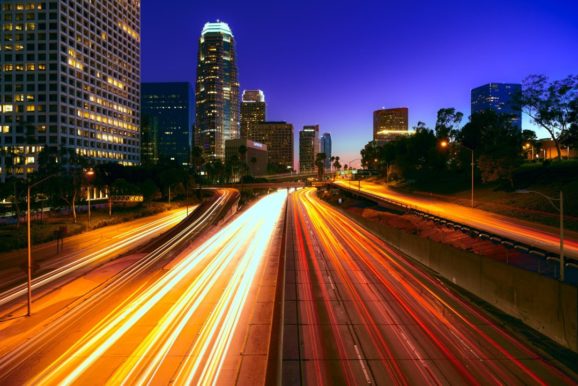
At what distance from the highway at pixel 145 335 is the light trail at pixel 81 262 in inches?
229

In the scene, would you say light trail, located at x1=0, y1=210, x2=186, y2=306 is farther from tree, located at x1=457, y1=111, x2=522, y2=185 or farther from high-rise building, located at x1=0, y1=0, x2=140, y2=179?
high-rise building, located at x1=0, y1=0, x2=140, y2=179

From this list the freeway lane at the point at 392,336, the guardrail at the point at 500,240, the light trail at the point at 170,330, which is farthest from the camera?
the guardrail at the point at 500,240

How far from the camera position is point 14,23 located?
112 metres

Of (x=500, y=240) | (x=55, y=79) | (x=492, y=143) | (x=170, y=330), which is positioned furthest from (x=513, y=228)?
(x=55, y=79)

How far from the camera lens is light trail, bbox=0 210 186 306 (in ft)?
83.4

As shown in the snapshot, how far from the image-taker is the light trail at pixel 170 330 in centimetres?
1370

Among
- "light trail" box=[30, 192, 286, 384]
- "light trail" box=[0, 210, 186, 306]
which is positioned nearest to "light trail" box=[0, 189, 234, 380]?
"light trail" box=[30, 192, 286, 384]

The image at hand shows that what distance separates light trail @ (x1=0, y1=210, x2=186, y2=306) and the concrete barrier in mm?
29301

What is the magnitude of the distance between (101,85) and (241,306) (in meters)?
136

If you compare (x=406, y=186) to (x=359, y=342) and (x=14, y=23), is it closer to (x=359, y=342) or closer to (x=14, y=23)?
(x=359, y=342)

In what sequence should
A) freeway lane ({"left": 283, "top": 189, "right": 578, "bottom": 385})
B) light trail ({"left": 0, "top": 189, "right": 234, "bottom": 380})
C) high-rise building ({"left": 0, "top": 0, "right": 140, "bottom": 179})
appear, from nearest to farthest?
freeway lane ({"left": 283, "top": 189, "right": 578, "bottom": 385}) < light trail ({"left": 0, "top": 189, "right": 234, "bottom": 380}) < high-rise building ({"left": 0, "top": 0, "right": 140, "bottom": 179})

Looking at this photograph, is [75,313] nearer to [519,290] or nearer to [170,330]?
[170,330]

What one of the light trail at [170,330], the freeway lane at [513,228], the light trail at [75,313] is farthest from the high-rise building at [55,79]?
the freeway lane at [513,228]

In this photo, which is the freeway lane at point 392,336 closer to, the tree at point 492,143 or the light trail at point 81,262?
the light trail at point 81,262
